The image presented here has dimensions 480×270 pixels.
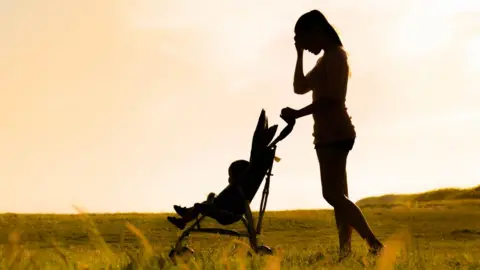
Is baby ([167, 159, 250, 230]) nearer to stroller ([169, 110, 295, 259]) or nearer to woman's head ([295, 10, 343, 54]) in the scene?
stroller ([169, 110, 295, 259])

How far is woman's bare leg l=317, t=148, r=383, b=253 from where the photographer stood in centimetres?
570

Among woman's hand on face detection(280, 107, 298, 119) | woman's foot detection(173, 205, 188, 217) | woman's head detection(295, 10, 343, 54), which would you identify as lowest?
woman's foot detection(173, 205, 188, 217)

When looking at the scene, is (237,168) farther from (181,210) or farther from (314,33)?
(314,33)

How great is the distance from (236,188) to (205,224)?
319 inches

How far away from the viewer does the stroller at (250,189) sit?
5.14 m

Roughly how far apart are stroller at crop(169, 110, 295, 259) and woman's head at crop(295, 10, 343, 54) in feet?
2.56

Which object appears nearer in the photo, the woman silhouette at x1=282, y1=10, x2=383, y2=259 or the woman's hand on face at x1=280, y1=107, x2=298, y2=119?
the woman's hand on face at x1=280, y1=107, x2=298, y2=119

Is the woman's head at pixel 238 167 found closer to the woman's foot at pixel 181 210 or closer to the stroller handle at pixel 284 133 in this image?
the stroller handle at pixel 284 133

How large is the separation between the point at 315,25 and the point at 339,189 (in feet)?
4.45

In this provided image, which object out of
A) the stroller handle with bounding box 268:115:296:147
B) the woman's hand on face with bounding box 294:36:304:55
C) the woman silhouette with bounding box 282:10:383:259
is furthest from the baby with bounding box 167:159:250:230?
the woman's hand on face with bounding box 294:36:304:55

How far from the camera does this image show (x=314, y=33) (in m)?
5.75

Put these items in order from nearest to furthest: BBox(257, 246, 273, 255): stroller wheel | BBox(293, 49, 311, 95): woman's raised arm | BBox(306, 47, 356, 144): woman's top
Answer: BBox(257, 246, 273, 255): stroller wheel
BBox(306, 47, 356, 144): woman's top
BBox(293, 49, 311, 95): woman's raised arm

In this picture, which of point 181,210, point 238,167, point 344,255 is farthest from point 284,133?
point 344,255

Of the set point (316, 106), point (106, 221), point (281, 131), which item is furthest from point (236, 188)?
point (106, 221)
